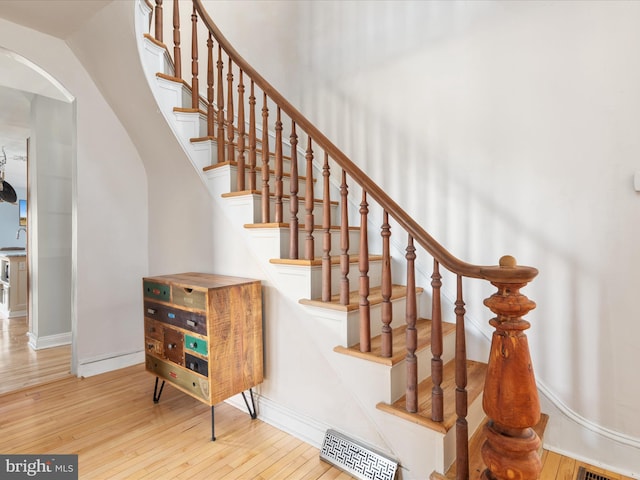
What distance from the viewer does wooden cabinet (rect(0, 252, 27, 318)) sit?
187 inches

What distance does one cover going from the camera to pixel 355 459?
160 centimetres

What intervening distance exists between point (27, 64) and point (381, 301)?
3.07 m

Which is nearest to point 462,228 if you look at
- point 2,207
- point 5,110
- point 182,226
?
point 182,226

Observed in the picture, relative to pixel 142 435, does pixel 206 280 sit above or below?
above

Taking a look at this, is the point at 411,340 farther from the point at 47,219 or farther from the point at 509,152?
the point at 47,219

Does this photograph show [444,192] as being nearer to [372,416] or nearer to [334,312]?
[334,312]

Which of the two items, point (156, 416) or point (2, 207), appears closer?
point (156, 416)

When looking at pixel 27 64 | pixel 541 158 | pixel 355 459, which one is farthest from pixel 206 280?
pixel 27 64

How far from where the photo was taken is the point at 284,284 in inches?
77.1

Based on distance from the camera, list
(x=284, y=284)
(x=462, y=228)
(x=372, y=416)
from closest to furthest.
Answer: (x=372, y=416) < (x=284, y=284) < (x=462, y=228)

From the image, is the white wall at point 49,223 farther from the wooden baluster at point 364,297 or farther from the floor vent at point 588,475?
the floor vent at point 588,475

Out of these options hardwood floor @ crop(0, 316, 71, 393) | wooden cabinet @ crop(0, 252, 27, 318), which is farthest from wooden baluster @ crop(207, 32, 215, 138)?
wooden cabinet @ crop(0, 252, 27, 318)

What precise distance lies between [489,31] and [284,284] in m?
1.92

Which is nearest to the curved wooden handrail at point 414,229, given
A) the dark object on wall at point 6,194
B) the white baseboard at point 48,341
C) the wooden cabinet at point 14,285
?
the white baseboard at point 48,341
